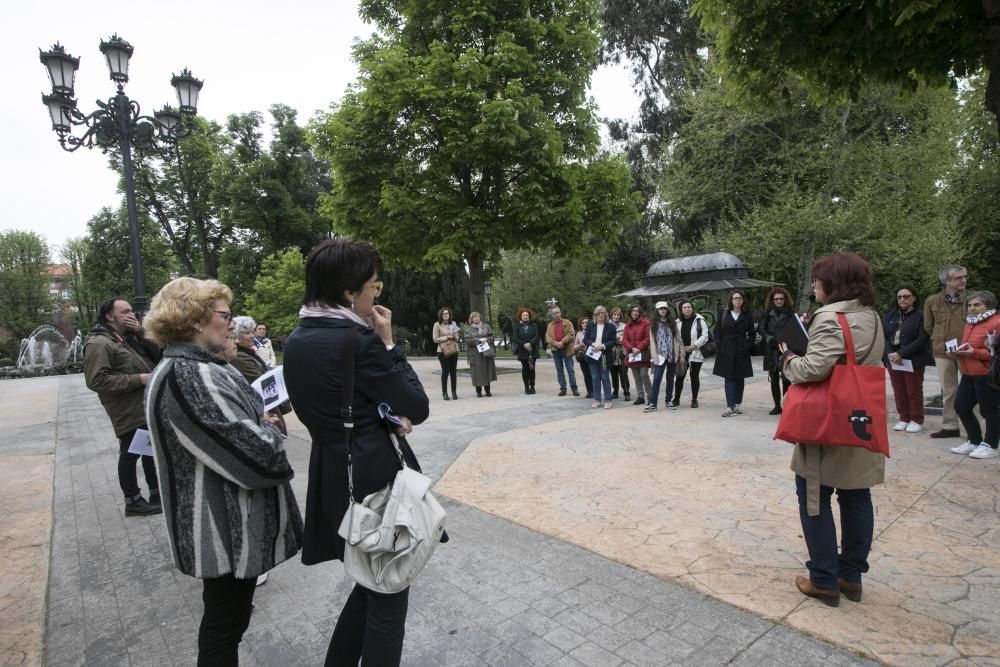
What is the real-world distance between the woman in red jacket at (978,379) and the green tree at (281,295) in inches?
1104

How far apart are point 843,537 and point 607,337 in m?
6.88

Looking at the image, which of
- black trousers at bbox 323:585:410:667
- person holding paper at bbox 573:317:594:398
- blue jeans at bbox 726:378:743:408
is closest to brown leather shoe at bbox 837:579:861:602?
black trousers at bbox 323:585:410:667

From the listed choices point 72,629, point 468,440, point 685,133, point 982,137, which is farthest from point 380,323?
point 982,137

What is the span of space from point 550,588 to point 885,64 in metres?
5.71

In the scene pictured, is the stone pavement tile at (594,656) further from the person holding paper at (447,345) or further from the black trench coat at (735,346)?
the person holding paper at (447,345)

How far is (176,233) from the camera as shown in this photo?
1469 inches

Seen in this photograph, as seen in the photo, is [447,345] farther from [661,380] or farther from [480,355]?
[661,380]

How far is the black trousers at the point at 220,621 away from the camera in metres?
2.04

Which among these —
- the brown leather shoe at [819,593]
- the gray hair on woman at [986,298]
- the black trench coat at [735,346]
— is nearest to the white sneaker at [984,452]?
the gray hair on woman at [986,298]

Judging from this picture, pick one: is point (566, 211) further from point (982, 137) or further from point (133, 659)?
point (982, 137)

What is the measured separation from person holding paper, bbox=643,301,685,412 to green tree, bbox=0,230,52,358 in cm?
5856

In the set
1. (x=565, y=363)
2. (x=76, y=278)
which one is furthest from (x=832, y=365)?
(x=76, y=278)

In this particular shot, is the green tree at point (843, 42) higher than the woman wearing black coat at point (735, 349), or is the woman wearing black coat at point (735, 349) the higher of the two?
the green tree at point (843, 42)

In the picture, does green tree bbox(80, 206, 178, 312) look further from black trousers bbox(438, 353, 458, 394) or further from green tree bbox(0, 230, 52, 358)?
black trousers bbox(438, 353, 458, 394)
